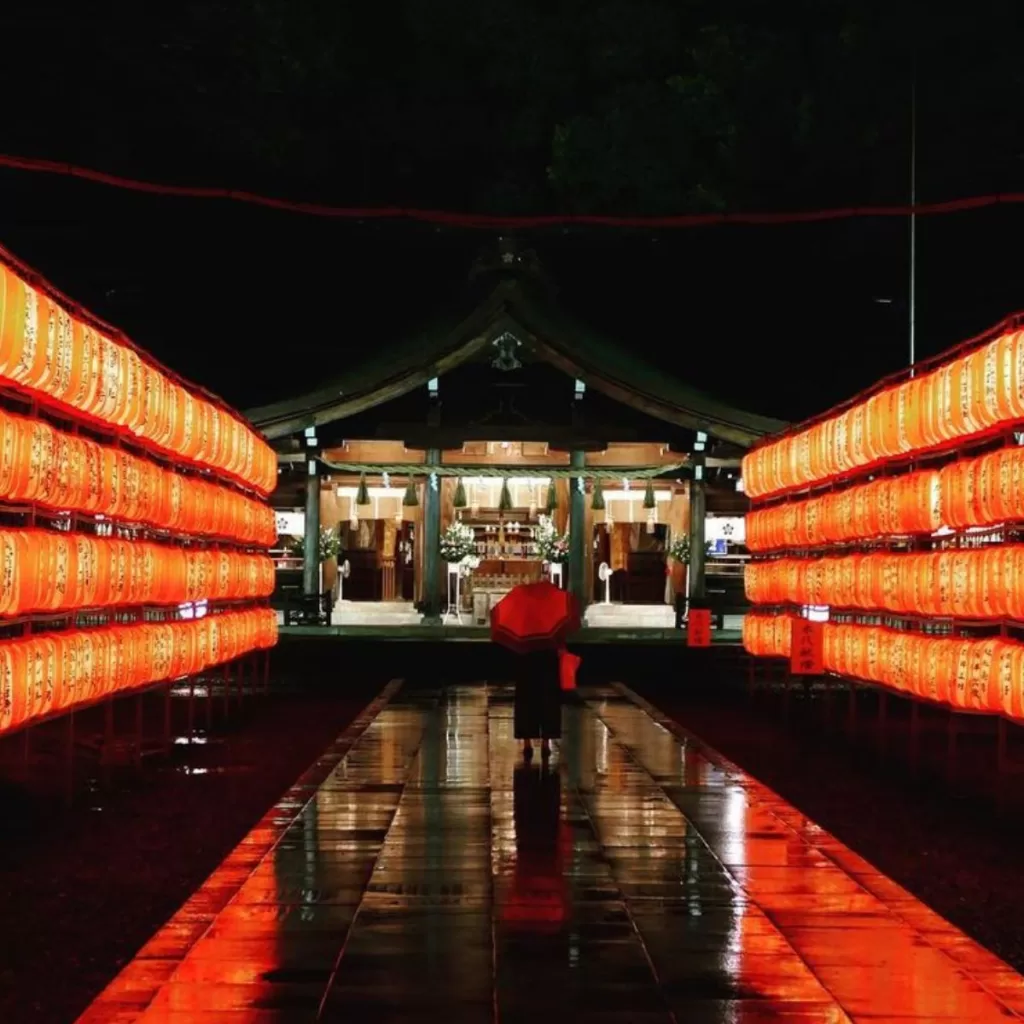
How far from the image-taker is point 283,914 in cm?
759

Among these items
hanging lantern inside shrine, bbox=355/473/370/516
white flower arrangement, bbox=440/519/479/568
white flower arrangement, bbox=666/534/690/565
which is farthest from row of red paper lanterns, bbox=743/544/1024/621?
hanging lantern inside shrine, bbox=355/473/370/516

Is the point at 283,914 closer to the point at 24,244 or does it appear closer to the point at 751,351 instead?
the point at 24,244

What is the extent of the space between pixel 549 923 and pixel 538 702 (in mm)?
6673

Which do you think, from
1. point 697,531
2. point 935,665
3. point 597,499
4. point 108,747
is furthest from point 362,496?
point 935,665

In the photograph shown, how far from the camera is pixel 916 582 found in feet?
44.8

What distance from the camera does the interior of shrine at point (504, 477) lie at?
1084 inches

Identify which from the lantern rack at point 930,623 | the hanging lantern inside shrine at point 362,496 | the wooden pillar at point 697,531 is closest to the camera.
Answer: the lantern rack at point 930,623

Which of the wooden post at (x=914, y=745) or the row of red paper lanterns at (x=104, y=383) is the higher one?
the row of red paper lanterns at (x=104, y=383)

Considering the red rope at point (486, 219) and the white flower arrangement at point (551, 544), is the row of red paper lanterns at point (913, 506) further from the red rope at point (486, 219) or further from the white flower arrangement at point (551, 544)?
the white flower arrangement at point (551, 544)

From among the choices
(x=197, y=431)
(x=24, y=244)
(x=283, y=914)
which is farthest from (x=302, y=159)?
(x=283, y=914)

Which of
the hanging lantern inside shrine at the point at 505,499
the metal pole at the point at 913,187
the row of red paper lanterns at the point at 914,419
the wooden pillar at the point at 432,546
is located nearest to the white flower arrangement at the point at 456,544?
the hanging lantern inside shrine at the point at 505,499

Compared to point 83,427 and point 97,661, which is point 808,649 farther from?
point 83,427

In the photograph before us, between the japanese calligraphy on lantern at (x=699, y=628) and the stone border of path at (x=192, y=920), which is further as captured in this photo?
the japanese calligraphy on lantern at (x=699, y=628)

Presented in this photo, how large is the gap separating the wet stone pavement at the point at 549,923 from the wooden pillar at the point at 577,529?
16.5 meters
